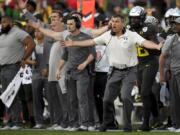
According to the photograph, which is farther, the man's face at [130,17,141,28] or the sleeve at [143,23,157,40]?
the man's face at [130,17,141,28]

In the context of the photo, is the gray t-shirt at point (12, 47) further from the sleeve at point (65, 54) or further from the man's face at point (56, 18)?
the sleeve at point (65, 54)

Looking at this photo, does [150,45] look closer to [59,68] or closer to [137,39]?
[137,39]

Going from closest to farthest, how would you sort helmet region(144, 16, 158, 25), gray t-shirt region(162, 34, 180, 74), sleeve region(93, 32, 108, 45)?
gray t-shirt region(162, 34, 180, 74) → sleeve region(93, 32, 108, 45) → helmet region(144, 16, 158, 25)

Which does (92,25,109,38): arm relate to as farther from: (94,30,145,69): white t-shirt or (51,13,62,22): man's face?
(94,30,145,69): white t-shirt

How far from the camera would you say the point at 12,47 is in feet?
81.0

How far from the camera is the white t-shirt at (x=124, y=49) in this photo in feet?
73.2

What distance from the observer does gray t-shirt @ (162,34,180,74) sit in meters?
22.2

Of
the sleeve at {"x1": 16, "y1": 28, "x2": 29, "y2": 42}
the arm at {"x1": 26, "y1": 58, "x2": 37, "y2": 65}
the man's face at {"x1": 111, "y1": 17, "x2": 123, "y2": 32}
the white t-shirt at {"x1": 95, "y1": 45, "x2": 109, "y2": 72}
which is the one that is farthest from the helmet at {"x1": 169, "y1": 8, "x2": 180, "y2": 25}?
the arm at {"x1": 26, "y1": 58, "x2": 37, "y2": 65}

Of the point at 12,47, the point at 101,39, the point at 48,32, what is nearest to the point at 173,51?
the point at 101,39

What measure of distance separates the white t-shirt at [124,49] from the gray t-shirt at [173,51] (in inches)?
23.2

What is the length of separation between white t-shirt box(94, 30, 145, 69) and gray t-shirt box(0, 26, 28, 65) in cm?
295

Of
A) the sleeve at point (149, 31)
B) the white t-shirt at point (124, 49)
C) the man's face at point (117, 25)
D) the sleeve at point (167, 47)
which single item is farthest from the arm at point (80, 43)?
the sleeve at point (167, 47)

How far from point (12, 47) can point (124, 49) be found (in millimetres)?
3439

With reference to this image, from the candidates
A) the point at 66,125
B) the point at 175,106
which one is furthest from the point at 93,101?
the point at 175,106
